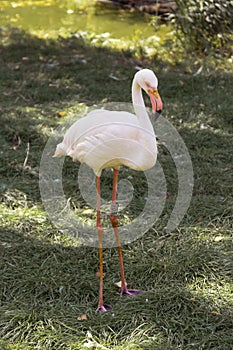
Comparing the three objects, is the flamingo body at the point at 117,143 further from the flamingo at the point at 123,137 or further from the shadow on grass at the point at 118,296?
the shadow on grass at the point at 118,296

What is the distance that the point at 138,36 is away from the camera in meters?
8.52

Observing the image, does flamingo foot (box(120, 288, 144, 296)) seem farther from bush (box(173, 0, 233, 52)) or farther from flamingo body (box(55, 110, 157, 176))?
bush (box(173, 0, 233, 52))

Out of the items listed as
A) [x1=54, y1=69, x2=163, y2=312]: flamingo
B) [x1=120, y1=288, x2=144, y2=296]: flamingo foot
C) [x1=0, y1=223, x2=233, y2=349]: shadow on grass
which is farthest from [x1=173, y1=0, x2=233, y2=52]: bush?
[x1=120, y1=288, x2=144, y2=296]: flamingo foot

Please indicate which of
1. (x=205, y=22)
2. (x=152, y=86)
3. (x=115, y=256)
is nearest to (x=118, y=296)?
(x=115, y=256)

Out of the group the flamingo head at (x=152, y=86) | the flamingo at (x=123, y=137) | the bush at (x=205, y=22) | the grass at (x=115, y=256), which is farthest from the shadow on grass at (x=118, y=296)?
the bush at (x=205, y=22)

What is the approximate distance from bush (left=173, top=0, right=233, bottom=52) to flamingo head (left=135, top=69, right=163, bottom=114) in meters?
3.97

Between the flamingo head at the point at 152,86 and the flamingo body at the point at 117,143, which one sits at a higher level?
the flamingo head at the point at 152,86

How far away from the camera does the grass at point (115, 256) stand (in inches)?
117

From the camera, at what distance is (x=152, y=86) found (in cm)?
290

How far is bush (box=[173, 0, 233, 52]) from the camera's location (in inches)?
258

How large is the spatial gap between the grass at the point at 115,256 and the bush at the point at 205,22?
2.75 feet

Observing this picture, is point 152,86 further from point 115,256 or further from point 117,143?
point 115,256

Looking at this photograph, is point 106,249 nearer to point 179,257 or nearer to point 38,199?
point 179,257

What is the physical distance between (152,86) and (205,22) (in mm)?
4099
